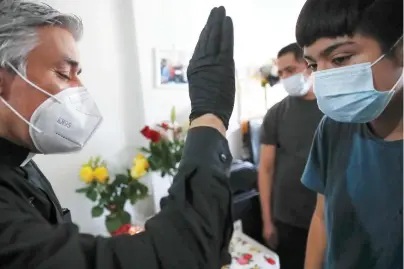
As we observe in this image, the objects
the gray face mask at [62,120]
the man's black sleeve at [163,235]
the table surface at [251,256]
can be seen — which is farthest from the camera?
the table surface at [251,256]

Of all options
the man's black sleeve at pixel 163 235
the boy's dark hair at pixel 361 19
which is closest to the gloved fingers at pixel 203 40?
the man's black sleeve at pixel 163 235

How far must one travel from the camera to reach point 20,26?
23.1 inches

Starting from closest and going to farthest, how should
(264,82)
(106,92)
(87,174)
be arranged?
(87,174) < (106,92) < (264,82)

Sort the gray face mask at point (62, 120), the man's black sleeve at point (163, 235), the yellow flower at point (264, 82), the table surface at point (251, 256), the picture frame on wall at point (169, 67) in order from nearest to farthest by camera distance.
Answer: the man's black sleeve at point (163, 235)
the gray face mask at point (62, 120)
the table surface at point (251, 256)
the picture frame on wall at point (169, 67)
the yellow flower at point (264, 82)

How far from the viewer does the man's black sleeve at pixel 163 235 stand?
16.9 inches

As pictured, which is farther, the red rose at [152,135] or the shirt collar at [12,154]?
the red rose at [152,135]

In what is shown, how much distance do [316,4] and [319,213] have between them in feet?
1.75

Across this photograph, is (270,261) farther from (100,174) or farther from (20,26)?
(20,26)

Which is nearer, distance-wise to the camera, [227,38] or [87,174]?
[227,38]

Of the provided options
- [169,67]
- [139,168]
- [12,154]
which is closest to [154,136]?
[139,168]

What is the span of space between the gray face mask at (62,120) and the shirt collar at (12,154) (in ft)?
0.09

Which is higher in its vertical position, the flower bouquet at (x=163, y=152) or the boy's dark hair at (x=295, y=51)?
the boy's dark hair at (x=295, y=51)

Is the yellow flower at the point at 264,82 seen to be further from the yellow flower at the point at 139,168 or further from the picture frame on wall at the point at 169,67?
the yellow flower at the point at 139,168

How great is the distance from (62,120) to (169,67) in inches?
48.2
